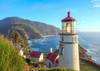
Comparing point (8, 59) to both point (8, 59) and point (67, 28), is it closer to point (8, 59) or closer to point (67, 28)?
point (8, 59)

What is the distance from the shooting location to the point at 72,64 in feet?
26.4

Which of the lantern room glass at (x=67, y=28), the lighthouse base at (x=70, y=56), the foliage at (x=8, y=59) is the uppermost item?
the lantern room glass at (x=67, y=28)

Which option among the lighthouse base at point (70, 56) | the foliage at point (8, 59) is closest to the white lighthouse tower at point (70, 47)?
the lighthouse base at point (70, 56)

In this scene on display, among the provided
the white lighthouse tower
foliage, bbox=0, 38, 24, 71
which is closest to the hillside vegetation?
foliage, bbox=0, 38, 24, 71

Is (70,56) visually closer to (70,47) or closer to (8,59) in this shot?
(70,47)

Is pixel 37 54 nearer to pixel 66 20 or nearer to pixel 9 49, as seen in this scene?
pixel 66 20

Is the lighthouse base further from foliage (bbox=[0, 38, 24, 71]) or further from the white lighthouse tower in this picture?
foliage (bbox=[0, 38, 24, 71])

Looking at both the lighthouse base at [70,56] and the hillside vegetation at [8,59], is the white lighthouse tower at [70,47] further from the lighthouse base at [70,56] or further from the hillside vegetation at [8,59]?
the hillside vegetation at [8,59]

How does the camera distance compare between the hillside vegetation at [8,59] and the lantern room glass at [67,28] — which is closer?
the hillside vegetation at [8,59]

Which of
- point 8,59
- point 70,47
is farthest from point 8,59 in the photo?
point 70,47

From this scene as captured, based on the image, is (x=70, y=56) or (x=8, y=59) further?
(x=70, y=56)

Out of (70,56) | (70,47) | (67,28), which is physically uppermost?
(67,28)

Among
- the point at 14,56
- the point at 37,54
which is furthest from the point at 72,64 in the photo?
the point at 37,54

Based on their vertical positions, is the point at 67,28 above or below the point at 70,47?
above
